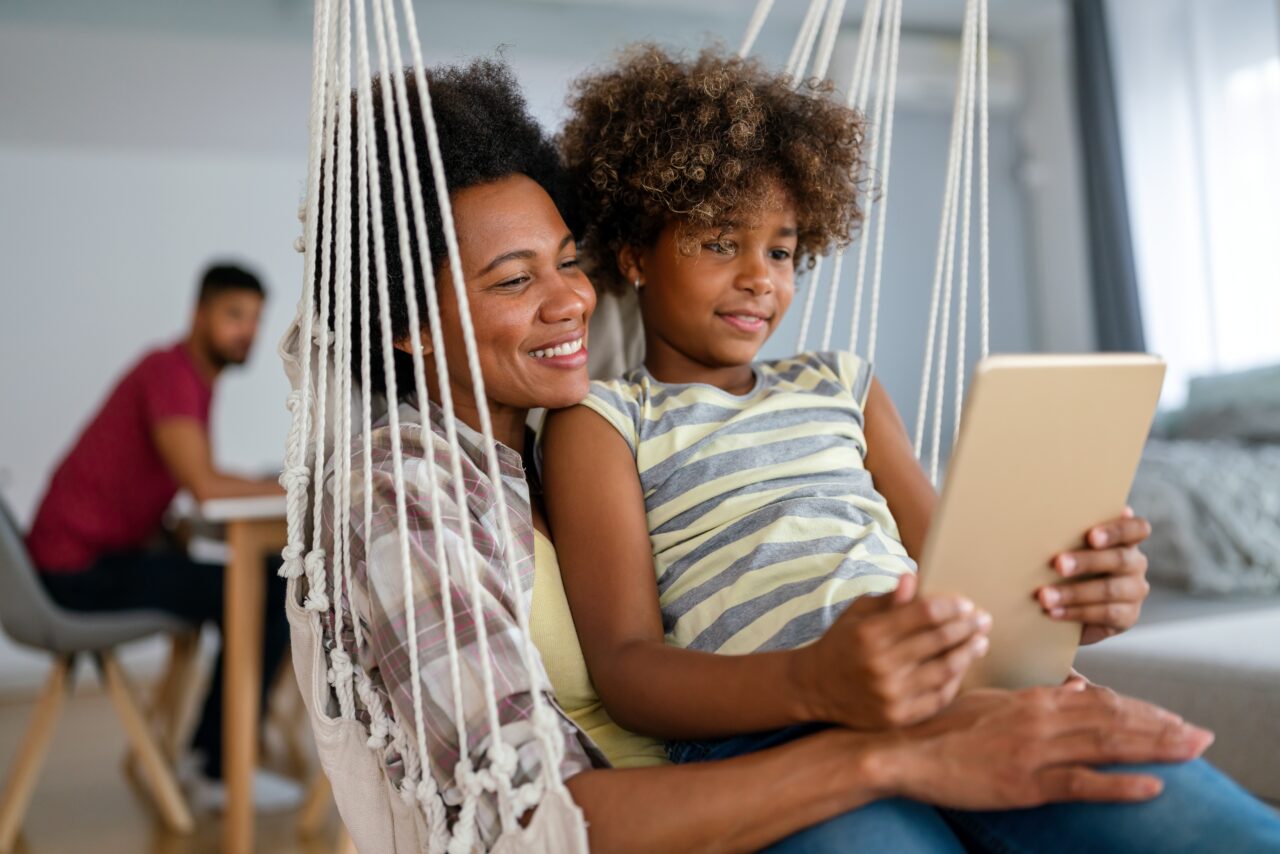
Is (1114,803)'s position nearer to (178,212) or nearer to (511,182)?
(511,182)

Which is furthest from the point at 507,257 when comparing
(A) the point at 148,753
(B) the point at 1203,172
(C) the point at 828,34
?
(B) the point at 1203,172

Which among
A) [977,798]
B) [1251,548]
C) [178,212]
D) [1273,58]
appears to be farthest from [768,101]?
[178,212]

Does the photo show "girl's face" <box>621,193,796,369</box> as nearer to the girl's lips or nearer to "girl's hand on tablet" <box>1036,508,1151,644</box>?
the girl's lips

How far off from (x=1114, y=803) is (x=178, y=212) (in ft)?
17.4

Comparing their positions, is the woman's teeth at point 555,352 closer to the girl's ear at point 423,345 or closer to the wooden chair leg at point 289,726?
the girl's ear at point 423,345

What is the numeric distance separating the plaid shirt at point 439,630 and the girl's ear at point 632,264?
394 millimetres

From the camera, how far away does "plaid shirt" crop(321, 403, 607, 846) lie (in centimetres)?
83

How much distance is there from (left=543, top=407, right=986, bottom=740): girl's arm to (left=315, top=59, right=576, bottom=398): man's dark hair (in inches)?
7.6

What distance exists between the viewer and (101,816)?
2865 mm

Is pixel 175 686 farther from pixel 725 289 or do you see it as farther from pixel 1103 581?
pixel 1103 581

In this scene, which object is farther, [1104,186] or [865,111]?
[1104,186]

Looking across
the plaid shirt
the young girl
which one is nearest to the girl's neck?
the young girl

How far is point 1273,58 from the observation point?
418cm

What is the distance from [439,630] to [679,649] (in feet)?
0.57
